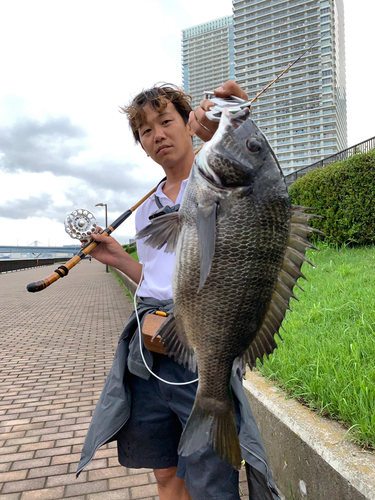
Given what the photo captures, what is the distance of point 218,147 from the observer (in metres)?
1.13

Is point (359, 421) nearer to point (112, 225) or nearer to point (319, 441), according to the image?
point (319, 441)

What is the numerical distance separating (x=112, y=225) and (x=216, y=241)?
146 cm

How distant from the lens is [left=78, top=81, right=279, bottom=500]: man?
61.9 inches

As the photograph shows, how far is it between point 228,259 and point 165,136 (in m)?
0.92

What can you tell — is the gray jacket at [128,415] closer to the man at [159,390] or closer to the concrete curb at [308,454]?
the man at [159,390]

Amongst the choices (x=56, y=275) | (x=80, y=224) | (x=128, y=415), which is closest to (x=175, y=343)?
(x=128, y=415)

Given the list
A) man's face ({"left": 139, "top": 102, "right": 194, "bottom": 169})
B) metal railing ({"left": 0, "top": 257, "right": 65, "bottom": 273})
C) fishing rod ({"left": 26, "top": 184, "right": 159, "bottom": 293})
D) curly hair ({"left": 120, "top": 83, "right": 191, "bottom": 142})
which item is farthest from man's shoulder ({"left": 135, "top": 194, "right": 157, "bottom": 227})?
metal railing ({"left": 0, "top": 257, "right": 65, "bottom": 273})

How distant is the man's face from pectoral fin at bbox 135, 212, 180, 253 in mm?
641

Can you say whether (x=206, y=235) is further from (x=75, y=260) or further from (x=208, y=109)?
(x=75, y=260)

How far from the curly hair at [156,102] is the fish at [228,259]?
2.60ft

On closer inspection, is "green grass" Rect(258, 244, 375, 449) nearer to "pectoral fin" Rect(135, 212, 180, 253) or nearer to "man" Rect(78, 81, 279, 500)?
"man" Rect(78, 81, 279, 500)

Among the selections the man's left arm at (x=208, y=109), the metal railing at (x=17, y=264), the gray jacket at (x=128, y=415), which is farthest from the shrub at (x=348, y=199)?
the metal railing at (x=17, y=264)

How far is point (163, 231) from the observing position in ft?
4.22

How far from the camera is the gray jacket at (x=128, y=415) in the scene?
1545mm
